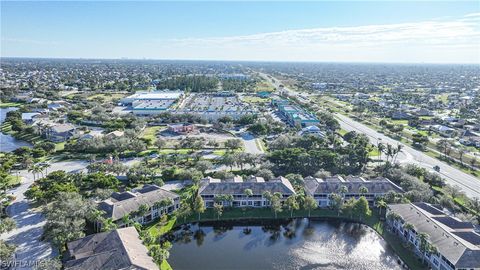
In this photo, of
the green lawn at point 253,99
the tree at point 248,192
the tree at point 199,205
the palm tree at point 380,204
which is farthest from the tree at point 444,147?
the green lawn at point 253,99

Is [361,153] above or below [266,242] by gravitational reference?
above

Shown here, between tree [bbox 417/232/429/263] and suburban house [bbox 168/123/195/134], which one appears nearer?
tree [bbox 417/232/429/263]

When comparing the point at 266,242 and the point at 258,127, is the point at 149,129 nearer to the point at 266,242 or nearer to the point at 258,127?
the point at 258,127

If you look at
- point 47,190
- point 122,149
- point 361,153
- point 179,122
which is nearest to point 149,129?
point 179,122

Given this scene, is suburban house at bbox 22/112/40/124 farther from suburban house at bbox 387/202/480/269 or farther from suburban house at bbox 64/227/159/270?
suburban house at bbox 387/202/480/269

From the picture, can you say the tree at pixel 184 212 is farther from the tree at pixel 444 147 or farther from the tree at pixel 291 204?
the tree at pixel 444 147

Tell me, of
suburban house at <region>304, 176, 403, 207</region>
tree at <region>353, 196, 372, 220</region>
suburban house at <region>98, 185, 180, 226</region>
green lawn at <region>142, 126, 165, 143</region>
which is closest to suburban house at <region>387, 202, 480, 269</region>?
tree at <region>353, 196, 372, 220</region>

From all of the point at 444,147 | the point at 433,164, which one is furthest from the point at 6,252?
the point at 444,147

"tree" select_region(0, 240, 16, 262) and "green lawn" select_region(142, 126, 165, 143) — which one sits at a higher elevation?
"tree" select_region(0, 240, 16, 262)
